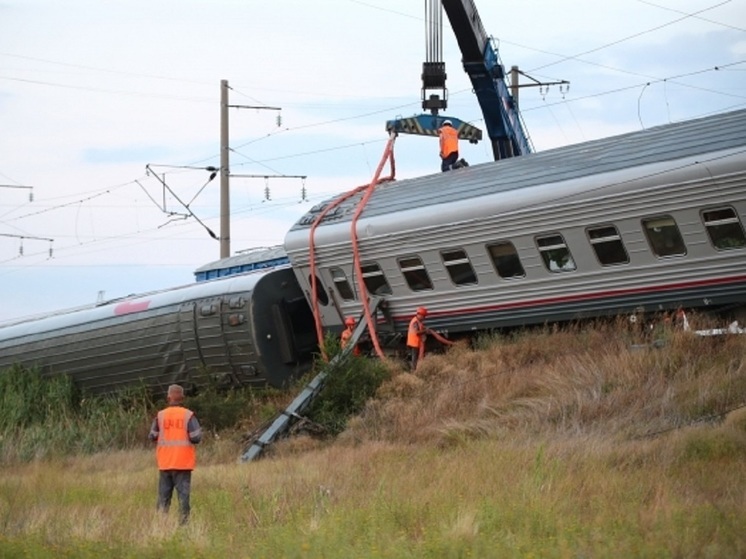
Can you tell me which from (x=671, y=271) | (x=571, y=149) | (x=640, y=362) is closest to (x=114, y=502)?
(x=640, y=362)

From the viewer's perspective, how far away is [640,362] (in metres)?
18.8

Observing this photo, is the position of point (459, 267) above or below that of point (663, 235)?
below

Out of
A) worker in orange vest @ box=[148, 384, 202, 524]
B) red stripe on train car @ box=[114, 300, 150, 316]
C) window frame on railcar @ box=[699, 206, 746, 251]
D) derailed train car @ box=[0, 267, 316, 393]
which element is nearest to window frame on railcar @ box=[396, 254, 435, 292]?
derailed train car @ box=[0, 267, 316, 393]

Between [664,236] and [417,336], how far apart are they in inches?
206

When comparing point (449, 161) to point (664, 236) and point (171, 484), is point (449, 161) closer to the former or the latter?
point (664, 236)

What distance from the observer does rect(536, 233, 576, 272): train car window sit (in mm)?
21062

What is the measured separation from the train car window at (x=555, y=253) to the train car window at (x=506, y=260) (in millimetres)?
508

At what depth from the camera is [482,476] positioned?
14.5 m

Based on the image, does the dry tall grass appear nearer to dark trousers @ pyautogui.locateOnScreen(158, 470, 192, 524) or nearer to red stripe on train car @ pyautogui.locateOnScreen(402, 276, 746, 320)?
dark trousers @ pyautogui.locateOnScreen(158, 470, 192, 524)

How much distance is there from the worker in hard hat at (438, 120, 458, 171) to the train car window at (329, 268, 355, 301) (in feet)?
11.0

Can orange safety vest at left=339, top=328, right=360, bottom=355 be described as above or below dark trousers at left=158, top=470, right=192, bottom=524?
above

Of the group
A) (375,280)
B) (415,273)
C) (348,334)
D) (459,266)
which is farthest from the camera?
(375,280)

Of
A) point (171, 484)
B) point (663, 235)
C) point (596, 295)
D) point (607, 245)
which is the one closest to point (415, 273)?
point (596, 295)

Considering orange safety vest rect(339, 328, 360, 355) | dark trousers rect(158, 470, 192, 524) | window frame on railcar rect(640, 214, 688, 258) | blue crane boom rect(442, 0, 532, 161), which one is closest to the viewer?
dark trousers rect(158, 470, 192, 524)
